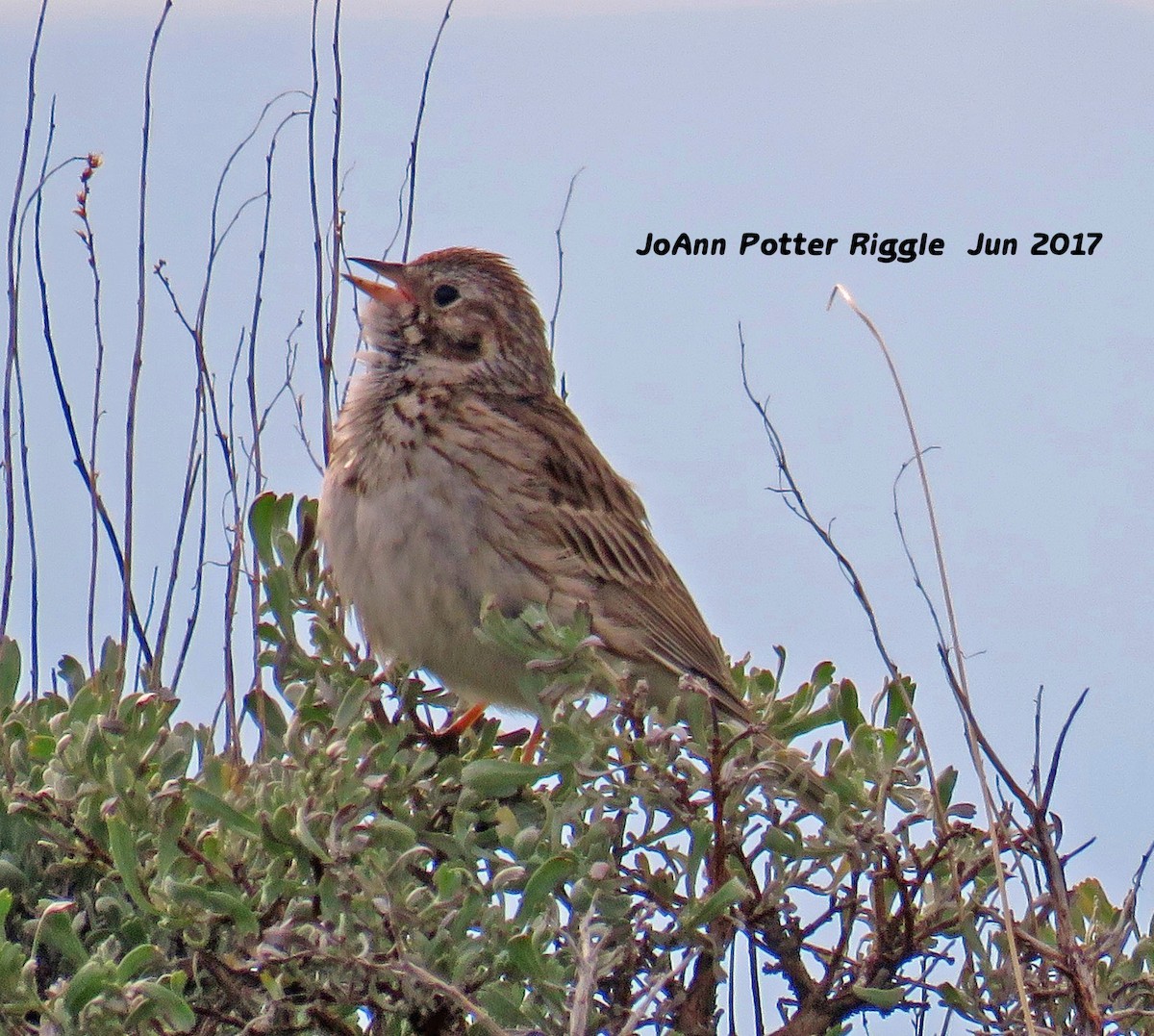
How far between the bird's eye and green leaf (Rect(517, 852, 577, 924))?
91.9 inches

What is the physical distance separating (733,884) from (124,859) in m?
0.94

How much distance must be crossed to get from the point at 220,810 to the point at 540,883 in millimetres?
502

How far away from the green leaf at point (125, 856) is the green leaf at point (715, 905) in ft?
2.79

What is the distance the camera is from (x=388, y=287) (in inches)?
177

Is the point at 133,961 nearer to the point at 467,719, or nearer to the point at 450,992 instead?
the point at 450,992

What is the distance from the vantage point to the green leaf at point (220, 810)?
2.55 m

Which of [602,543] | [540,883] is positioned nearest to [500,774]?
[540,883]

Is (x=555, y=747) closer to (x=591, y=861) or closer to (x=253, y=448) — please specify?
(x=591, y=861)

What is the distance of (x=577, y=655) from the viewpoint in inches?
113

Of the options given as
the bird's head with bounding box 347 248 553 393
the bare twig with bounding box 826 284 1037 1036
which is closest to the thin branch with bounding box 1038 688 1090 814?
the bare twig with bounding box 826 284 1037 1036

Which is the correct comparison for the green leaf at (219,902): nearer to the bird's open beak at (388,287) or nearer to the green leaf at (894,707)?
the green leaf at (894,707)

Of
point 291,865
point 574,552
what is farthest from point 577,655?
point 574,552

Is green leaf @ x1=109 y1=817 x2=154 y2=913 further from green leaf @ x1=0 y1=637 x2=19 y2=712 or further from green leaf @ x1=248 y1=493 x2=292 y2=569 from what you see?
green leaf @ x1=248 y1=493 x2=292 y2=569

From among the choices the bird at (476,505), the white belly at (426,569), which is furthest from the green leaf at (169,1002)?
the white belly at (426,569)
